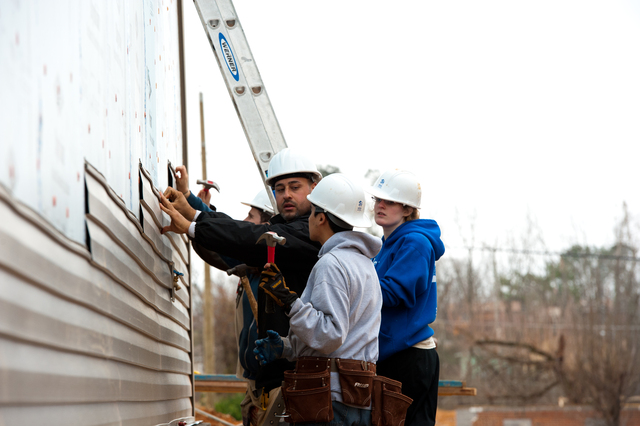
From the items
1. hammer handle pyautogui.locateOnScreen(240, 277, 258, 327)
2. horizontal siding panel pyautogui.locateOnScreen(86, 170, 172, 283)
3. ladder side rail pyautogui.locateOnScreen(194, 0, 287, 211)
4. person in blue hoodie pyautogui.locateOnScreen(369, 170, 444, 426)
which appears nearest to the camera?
horizontal siding panel pyautogui.locateOnScreen(86, 170, 172, 283)

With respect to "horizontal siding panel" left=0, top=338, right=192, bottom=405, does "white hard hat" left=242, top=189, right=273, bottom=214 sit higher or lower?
higher

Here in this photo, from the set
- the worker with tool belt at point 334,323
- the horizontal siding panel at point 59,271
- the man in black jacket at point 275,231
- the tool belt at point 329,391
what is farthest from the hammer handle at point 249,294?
the horizontal siding panel at point 59,271

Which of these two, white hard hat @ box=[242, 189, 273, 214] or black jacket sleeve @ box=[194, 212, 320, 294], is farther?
white hard hat @ box=[242, 189, 273, 214]

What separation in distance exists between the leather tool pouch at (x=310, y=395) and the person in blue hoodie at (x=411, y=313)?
1.09m

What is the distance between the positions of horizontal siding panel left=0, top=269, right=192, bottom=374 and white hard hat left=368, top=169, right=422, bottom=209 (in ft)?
7.62

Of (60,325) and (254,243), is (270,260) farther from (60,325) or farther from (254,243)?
(60,325)

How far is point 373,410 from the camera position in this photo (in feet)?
10.7

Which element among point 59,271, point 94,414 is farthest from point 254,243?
point 59,271

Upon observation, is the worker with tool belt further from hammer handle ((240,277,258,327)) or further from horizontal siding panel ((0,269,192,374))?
hammer handle ((240,277,258,327))

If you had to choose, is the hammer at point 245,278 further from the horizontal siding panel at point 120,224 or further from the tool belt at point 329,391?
the tool belt at point 329,391

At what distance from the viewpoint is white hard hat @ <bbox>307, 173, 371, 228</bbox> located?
333 centimetres

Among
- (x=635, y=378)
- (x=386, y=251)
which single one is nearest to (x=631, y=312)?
(x=635, y=378)

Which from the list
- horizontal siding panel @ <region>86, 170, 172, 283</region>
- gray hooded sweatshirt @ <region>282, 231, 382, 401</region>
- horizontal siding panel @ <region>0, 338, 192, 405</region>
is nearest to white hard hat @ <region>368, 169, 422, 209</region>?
gray hooded sweatshirt @ <region>282, 231, 382, 401</region>

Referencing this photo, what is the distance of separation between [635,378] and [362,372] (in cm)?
2400
